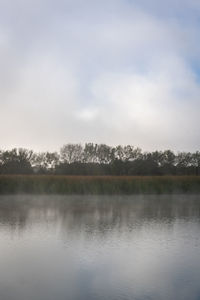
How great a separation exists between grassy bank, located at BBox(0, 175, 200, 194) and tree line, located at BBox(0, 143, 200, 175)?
33.1ft

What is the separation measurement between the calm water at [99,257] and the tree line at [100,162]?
21421 millimetres

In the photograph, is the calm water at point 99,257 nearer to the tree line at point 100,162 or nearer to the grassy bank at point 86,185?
the grassy bank at point 86,185

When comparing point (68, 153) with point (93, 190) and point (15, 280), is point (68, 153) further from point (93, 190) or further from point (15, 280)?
point (15, 280)

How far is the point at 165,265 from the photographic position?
7215 mm

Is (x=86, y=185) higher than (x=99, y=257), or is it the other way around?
(x=86, y=185)

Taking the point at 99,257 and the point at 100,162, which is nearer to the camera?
the point at 99,257

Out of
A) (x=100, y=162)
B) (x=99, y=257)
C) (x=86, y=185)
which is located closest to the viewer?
(x=99, y=257)

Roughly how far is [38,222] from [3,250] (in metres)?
4.48

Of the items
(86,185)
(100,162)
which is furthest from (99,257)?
(100,162)

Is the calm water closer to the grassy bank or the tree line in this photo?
the grassy bank

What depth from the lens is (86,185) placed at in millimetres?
23312

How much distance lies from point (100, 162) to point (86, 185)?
17.4 metres

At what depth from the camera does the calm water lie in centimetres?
577

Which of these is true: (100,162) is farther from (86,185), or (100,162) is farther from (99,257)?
(99,257)
